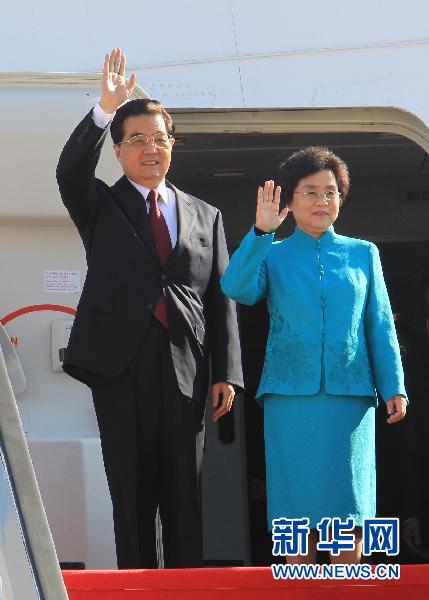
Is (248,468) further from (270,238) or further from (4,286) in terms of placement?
(270,238)

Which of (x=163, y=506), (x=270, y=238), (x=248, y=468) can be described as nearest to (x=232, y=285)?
(x=270, y=238)

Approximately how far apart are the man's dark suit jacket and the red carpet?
0.89 metres

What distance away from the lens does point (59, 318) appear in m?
3.71

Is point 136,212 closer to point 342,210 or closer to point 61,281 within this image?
point 61,281

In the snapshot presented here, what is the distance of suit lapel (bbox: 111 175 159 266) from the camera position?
10.2 feet

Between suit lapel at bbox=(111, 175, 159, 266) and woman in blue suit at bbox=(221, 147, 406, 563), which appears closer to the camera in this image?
woman in blue suit at bbox=(221, 147, 406, 563)

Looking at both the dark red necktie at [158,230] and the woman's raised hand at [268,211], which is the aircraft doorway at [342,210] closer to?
the dark red necktie at [158,230]

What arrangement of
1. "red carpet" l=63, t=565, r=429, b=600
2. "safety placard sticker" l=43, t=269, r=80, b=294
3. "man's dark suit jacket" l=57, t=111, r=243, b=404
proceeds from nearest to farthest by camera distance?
"red carpet" l=63, t=565, r=429, b=600, "man's dark suit jacket" l=57, t=111, r=243, b=404, "safety placard sticker" l=43, t=269, r=80, b=294

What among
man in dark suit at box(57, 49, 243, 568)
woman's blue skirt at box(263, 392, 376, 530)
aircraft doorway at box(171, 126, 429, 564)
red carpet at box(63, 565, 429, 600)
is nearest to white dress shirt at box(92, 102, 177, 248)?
man in dark suit at box(57, 49, 243, 568)

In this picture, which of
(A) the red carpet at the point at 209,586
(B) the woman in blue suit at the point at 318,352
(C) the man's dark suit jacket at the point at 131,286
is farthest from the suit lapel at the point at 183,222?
(A) the red carpet at the point at 209,586

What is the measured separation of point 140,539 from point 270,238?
814mm

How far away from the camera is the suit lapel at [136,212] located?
312cm

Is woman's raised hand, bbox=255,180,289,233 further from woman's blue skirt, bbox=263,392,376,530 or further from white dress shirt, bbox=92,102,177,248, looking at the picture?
woman's blue skirt, bbox=263,392,376,530

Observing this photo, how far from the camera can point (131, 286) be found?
3.07 metres
